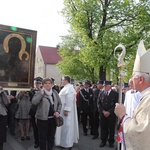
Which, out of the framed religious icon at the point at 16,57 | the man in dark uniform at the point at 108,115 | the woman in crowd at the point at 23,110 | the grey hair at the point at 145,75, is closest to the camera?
the grey hair at the point at 145,75

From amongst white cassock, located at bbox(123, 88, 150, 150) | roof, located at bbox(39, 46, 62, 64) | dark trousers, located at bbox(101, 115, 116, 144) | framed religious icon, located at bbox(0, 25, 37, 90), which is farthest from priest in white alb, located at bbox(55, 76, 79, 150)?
roof, located at bbox(39, 46, 62, 64)

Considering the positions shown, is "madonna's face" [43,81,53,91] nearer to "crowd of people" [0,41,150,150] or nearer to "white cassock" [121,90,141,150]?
"crowd of people" [0,41,150,150]

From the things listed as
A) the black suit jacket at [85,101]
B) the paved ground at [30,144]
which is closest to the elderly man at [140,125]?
the paved ground at [30,144]

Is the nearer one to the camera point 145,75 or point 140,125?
point 140,125

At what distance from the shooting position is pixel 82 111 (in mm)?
8844

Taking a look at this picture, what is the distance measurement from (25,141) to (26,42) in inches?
164

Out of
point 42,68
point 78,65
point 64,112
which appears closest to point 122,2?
point 78,65

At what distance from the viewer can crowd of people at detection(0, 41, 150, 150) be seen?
2.55 m

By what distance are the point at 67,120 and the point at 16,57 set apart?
3185 millimetres

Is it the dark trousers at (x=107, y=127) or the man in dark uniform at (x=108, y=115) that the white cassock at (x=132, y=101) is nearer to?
the man in dark uniform at (x=108, y=115)

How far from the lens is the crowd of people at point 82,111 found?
100 inches

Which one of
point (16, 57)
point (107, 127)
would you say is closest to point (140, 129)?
point (16, 57)

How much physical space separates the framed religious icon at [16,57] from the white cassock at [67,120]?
8.29 ft

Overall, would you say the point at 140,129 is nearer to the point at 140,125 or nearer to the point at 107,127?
the point at 140,125
